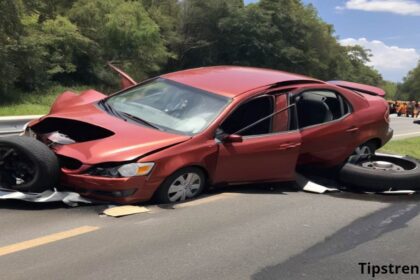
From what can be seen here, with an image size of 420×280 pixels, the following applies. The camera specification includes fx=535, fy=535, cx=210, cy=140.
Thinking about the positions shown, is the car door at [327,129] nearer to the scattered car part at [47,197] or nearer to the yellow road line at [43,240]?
the scattered car part at [47,197]

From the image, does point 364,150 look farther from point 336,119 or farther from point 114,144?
point 114,144

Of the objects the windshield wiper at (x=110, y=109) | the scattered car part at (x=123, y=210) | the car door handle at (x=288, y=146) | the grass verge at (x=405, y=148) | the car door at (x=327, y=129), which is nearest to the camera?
the scattered car part at (x=123, y=210)

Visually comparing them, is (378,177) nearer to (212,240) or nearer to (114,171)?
(212,240)

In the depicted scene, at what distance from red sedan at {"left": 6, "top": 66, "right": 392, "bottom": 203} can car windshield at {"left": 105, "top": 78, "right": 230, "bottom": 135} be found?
1cm

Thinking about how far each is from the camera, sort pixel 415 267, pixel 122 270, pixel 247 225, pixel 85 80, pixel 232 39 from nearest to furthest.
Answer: pixel 122 270 < pixel 415 267 < pixel 247 225 < pixel 85 80 < pixel 232 39

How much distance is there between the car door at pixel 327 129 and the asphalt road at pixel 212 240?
893 millimetres

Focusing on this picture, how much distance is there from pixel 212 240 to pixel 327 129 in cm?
287

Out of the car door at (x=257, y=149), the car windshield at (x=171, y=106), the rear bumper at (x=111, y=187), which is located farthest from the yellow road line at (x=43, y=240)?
the car door at (x=257, y=149)

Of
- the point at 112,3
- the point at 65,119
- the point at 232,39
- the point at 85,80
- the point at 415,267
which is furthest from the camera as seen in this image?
the point at 232,39

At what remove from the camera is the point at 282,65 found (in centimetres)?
5984

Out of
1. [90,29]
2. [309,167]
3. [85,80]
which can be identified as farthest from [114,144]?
[90,29]

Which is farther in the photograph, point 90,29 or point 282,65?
point 282,65

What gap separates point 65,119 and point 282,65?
55.6 m

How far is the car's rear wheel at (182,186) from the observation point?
532cm
